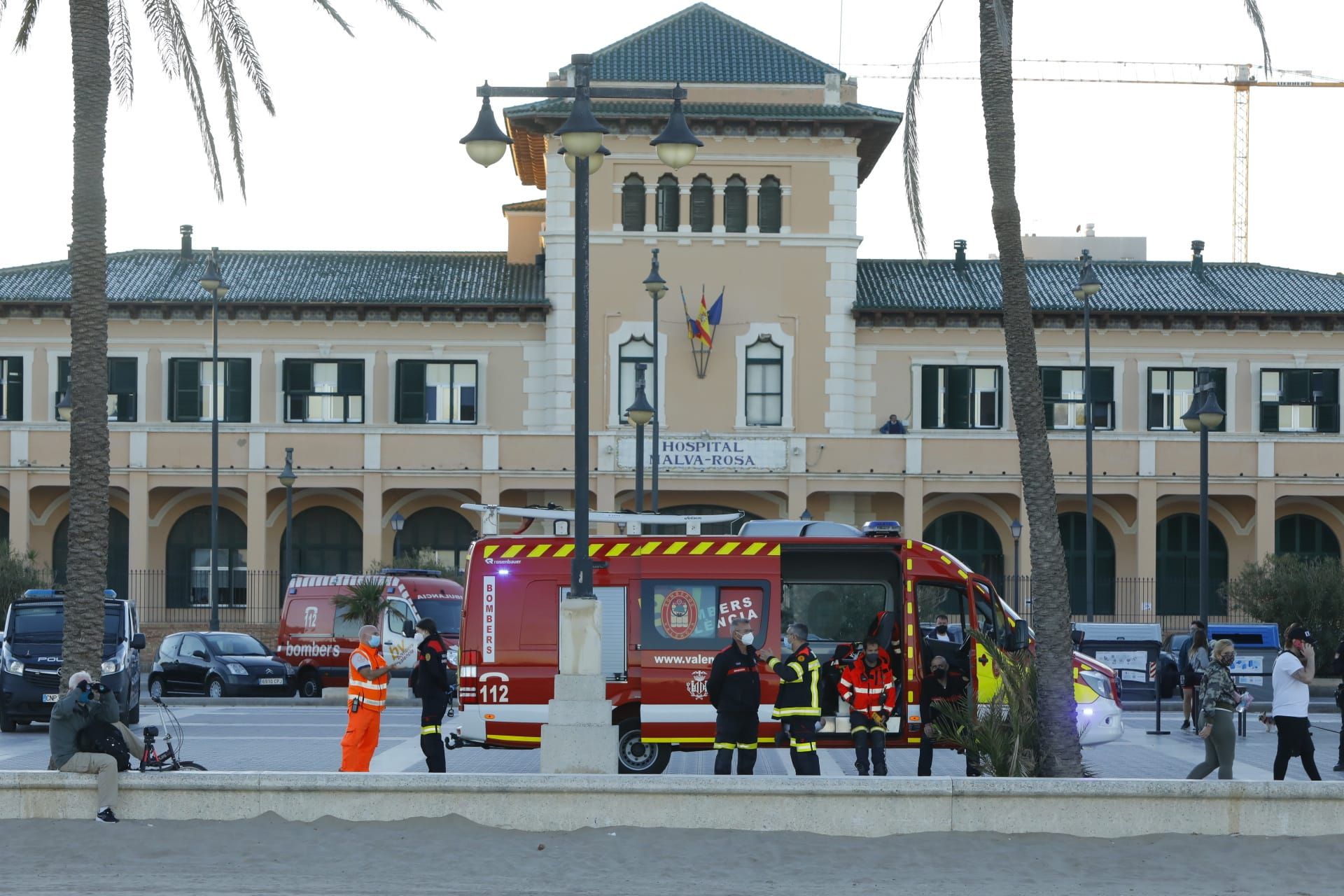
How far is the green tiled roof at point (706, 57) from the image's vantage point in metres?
46.4

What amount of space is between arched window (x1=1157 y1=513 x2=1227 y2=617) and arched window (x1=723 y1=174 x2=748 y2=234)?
13803 mm

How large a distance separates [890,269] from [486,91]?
3283cm

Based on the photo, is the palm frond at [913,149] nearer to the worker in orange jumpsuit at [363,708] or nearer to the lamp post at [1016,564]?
the worker in orange jumpsuit at [363,708]

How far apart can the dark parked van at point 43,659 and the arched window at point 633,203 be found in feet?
70.7

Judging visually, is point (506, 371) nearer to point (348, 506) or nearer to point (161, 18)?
point (348, 506)

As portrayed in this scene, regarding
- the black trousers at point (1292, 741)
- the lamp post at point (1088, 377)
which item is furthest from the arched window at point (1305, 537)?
the black trousers at point (1292, 741)

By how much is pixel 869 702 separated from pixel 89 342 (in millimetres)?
8094

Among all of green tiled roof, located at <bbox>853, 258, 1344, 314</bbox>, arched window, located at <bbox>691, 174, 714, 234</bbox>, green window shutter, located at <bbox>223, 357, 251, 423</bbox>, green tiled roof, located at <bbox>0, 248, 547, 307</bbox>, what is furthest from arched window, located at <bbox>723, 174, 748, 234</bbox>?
green window shutter, located at <bbox>223, 357, 251, 423</bbox>

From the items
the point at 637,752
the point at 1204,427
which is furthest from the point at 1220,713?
the point at 1204,427

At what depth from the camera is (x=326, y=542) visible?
156 ft

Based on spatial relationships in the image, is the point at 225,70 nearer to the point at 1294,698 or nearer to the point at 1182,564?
the point at 1294,698

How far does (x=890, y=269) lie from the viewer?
159 ft

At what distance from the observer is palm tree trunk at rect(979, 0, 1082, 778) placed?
15.2 meters

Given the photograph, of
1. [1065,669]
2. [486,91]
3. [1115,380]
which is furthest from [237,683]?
[1115,380]
